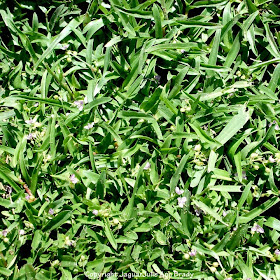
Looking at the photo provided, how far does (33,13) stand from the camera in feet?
9.34

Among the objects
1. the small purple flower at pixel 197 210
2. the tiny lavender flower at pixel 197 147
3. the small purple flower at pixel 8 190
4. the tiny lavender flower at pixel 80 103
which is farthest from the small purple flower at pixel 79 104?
the small purple flower at pixel 197 210

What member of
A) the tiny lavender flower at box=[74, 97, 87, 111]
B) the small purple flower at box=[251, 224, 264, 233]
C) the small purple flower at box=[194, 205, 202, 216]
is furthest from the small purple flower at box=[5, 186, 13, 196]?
the small purple flower at box=[251, 224, 264, 233]

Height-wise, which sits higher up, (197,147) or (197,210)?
(197,147)

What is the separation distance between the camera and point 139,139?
2561 mm

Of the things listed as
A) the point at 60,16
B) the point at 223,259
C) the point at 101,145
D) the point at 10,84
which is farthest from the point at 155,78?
the point at 223,259

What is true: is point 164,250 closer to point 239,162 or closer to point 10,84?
point 239,162

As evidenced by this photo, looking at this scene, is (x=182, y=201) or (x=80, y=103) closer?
(x=182, y=201)

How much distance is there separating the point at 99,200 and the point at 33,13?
1535 millimetres

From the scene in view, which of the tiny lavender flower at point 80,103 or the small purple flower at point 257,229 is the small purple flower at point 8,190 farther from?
the small purple flower at point 257,229

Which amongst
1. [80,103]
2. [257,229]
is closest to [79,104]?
[80,103]

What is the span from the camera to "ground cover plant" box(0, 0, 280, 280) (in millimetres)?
2361

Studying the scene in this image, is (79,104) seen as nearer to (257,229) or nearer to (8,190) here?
(8,190)

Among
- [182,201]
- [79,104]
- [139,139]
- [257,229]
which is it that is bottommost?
[257,229]

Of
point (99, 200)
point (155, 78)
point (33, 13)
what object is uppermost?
point (33, 13)
